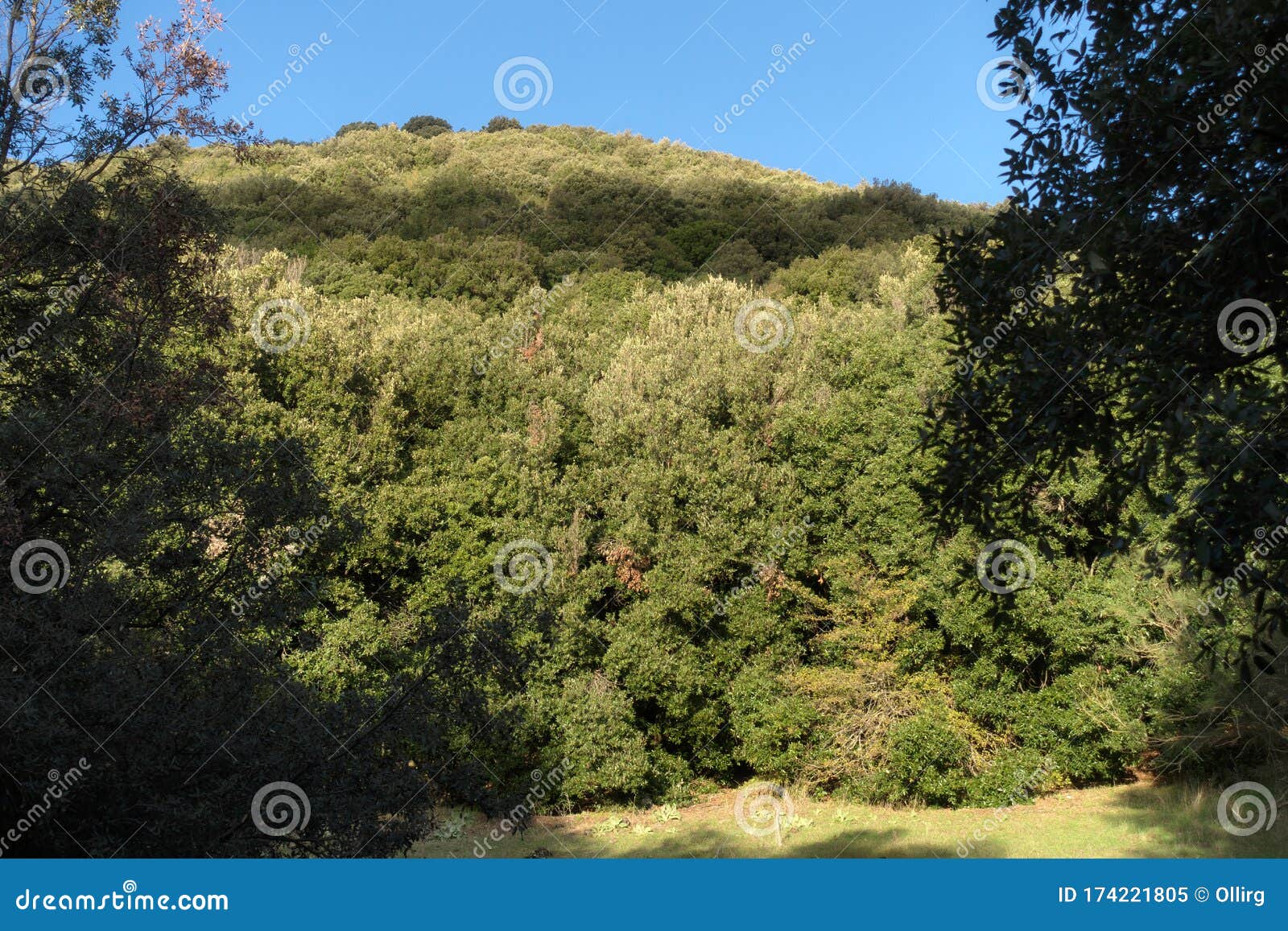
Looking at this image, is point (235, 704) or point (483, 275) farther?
point (483, 275)

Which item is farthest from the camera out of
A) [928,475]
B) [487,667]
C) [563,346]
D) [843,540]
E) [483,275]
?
[483,275]

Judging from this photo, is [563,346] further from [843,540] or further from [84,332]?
[84,332]

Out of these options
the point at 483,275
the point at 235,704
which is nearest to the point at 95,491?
the point at 235,704

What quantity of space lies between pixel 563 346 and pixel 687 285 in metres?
5.61

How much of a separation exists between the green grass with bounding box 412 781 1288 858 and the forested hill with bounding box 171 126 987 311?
2164cm

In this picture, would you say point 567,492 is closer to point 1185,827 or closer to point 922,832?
point 922,832

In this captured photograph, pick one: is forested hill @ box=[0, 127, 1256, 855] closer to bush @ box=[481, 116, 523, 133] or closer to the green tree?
the green tree

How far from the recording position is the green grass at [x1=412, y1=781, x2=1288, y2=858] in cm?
1797

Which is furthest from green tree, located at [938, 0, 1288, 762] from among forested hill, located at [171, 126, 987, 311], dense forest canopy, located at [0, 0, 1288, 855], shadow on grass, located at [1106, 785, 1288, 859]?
forested hill, located at [171, 126, 987, 311]

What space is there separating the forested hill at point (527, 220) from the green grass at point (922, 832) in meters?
21.6

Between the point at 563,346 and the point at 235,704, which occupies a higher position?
the point at 563,346

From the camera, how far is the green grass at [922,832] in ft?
59.0

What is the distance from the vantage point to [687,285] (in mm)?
33812

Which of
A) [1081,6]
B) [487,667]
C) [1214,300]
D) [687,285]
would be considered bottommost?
[487,667]
